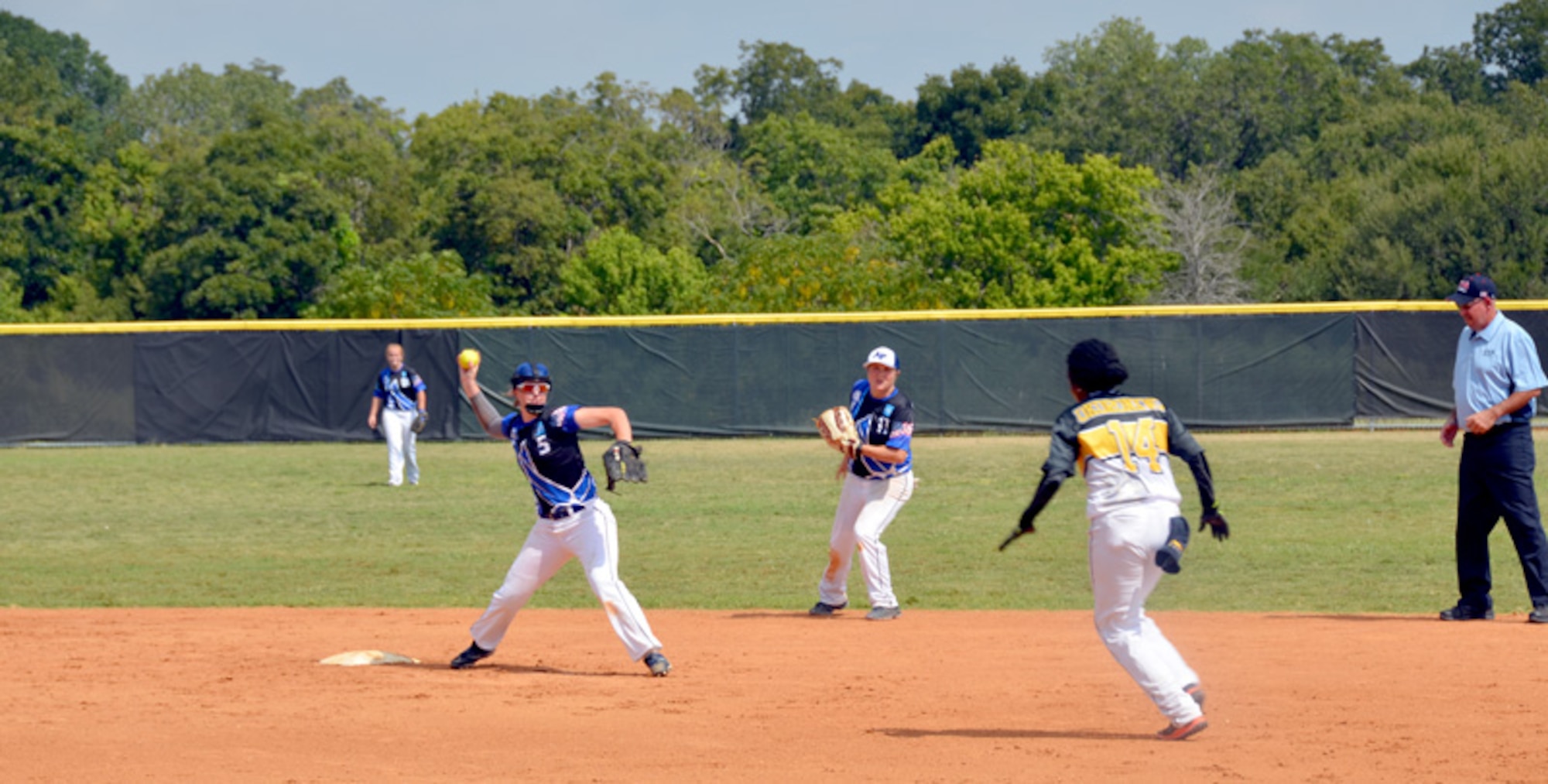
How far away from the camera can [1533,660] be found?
8.89 m

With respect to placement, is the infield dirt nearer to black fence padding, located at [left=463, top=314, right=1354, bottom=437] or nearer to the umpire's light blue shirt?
the umpire's light blue shirt

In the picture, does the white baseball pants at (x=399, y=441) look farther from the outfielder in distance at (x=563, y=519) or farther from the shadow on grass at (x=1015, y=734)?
the shadow on grass at (x=1015, y=734)

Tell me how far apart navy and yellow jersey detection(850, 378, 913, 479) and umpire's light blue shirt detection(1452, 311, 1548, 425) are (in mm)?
3344

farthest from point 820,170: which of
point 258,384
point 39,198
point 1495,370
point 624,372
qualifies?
point 1495,370

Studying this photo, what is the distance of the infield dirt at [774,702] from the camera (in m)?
6.90

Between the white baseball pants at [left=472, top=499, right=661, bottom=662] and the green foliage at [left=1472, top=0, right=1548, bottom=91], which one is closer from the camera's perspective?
the white baseball pants at [left=472, top=499, right=661, bottom=662]

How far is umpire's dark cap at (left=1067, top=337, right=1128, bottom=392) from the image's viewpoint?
7.09 m

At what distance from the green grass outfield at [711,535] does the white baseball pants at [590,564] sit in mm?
3160

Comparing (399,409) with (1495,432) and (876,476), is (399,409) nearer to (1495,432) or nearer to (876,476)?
(876,476)

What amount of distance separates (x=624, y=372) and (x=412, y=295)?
45.4 ft

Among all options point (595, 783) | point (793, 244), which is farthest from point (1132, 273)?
point (595, 783)

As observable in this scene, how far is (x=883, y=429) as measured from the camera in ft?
35.1

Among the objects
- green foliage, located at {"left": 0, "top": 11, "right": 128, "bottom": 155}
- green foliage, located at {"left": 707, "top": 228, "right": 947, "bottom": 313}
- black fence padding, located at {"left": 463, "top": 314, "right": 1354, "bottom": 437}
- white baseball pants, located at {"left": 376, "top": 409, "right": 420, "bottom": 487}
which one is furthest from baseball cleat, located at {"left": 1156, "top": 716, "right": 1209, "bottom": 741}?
green foliage, located at {"left": 0, "top": 11, "right": 128, "bottom": 155}

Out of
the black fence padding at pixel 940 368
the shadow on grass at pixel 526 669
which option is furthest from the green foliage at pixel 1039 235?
the shadow on grass at pixel 526 669
